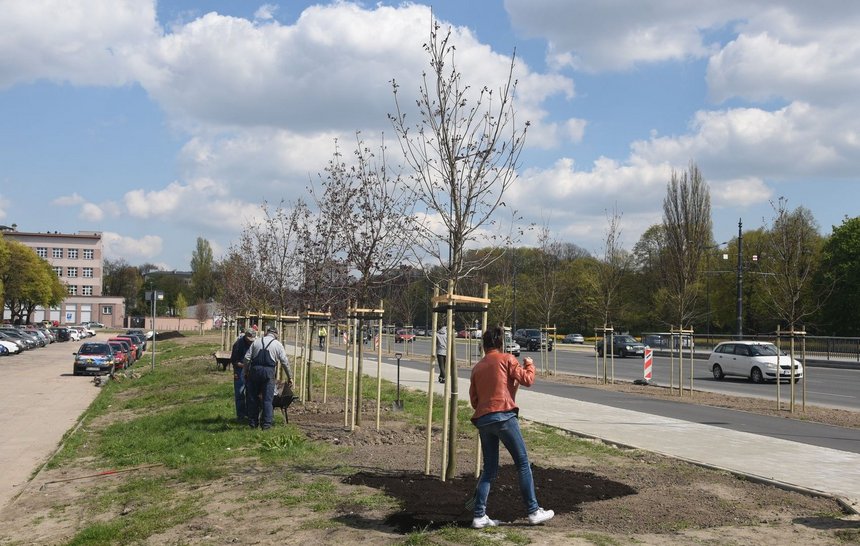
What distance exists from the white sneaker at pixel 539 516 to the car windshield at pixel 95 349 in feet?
106

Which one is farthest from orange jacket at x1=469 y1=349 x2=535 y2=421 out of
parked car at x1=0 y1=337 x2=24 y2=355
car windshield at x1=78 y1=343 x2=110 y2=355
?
parked car at x1=0 y1=337 x2=24 y2=355

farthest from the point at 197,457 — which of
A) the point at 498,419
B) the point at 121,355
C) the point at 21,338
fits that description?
the point at 21,338

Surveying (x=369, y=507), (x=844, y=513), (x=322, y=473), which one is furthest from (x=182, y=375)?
(x=844, y=513)

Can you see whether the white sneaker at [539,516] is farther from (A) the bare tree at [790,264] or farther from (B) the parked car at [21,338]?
(B) the parked car at [21,338]

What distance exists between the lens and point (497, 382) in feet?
23.1

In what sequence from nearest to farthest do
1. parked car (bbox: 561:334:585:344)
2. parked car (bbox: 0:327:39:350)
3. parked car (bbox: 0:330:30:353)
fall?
parked car (bbox: 0:330:30:353) < parked car (bbox: 0:327:39:350) < parked car (bbox: 561:334:585:344)

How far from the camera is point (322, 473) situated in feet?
30.9

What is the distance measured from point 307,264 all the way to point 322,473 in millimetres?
10089

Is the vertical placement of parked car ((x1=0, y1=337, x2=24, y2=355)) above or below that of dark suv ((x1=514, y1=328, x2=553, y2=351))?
below

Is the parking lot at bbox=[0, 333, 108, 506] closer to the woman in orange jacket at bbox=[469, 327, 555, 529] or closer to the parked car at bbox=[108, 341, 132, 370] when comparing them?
the parked car at bbox=[108, 341, 132, 370]

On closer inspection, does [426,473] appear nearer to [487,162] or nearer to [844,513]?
[487,162]

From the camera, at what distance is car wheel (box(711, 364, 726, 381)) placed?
31.8 m

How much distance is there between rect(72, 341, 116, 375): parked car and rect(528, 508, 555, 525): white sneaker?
103 feet

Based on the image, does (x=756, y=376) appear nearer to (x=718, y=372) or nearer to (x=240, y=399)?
(x=718, y=372)
